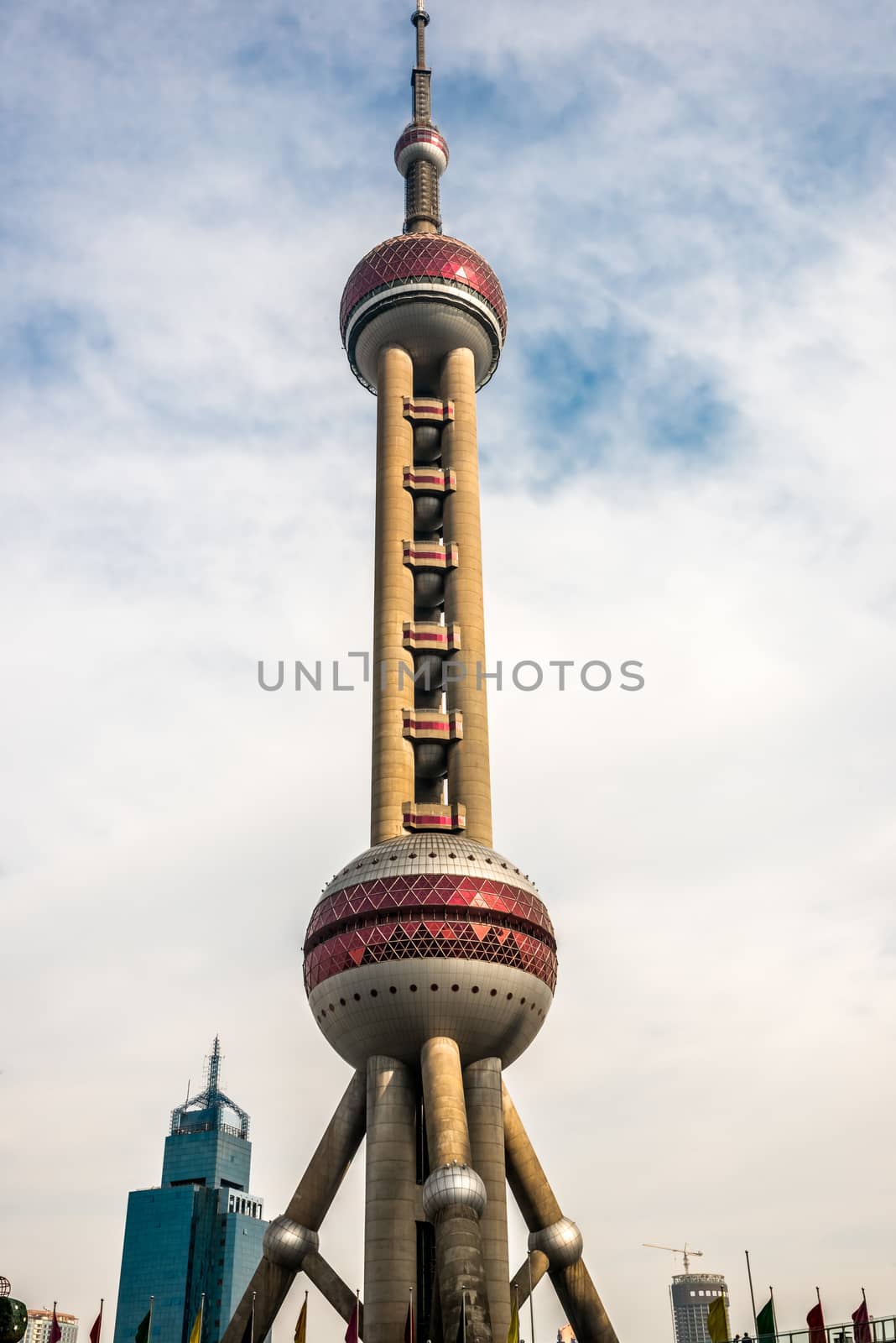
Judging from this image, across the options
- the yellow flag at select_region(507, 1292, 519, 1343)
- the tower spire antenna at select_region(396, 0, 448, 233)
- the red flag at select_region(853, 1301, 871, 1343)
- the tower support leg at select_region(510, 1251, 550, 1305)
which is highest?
the tower spire antenna at select_region(396, 0, 448, 233)

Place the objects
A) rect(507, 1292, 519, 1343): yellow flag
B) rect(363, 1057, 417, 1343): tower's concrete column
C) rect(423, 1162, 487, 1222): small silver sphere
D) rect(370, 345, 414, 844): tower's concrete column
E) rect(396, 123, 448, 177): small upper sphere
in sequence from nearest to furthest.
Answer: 1. rect(507, 1292, 519, 1343): yellow flag
2. rect(423, 1162, 487, 1222): small silver sphere
3. rect(363, 1057, 417, 1343): tower's concrete column
4. rect(370, 345, 414, 844): tower's concrete column
5. rect(396, 123, 448, 177): small upper sphere

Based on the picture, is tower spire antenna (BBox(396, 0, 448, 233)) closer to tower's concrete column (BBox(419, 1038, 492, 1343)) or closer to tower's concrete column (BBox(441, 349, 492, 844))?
tower's concrete column (BBox(441, 349, 492, 844))

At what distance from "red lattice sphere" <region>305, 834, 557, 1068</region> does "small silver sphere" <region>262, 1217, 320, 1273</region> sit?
12045 millimetres

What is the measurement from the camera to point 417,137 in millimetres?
134625

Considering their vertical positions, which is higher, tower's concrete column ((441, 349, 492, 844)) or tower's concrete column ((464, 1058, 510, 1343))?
tower's concrete column ((441, 349, 492, 844))

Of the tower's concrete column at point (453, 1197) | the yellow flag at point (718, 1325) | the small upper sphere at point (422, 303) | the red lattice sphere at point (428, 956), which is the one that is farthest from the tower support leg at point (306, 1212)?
the small upper sphere at point (422, 303)

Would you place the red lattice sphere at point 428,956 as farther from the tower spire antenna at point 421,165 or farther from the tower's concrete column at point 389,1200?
the tower spire antenna at point 421,165

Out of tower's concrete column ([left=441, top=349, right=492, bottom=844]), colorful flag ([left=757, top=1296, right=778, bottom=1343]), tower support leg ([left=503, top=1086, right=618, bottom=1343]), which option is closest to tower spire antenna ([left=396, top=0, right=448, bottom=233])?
tower's concrete column ([left=441, top=349, right=492, bottom=844])

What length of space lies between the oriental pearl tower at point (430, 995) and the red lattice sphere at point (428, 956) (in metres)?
0.13

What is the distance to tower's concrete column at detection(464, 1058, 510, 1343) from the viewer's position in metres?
87.7

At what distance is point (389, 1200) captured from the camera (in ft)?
291

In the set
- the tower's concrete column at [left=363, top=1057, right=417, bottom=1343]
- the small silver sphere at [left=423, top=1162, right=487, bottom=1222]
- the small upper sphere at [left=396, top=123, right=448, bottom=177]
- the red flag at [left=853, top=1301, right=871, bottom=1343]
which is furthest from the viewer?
the small upper sphere at [left=396, top=123, right=448, bottom=177]

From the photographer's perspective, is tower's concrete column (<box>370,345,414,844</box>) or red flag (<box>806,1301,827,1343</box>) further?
tower's concrete column (<box>370,345,414,844</box>)

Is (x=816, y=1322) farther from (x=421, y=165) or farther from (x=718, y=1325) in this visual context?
(x=421, y=165)
